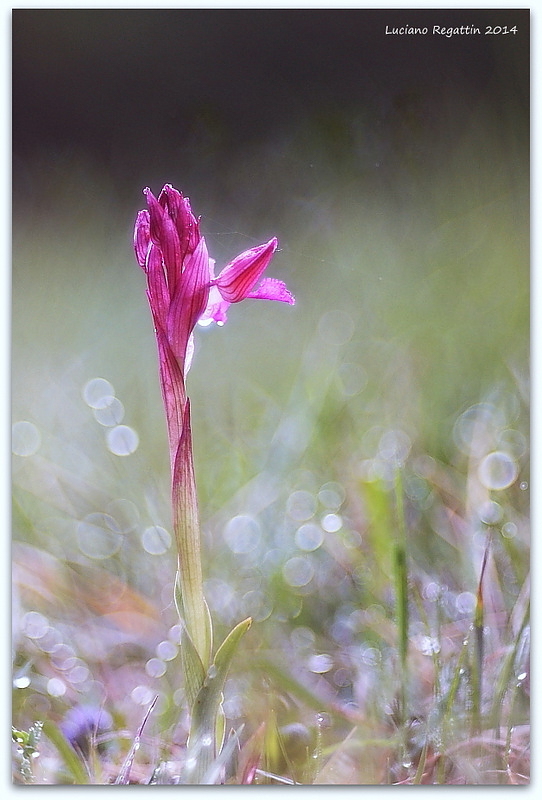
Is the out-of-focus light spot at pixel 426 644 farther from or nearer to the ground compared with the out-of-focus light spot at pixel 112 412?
nearer to the ground

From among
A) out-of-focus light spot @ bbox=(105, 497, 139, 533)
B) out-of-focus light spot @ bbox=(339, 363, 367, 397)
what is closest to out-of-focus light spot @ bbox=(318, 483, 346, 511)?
out-of-focus light spot @ bbox=(339, 363, 367, 397)

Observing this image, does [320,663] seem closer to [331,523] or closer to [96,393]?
[331,523]

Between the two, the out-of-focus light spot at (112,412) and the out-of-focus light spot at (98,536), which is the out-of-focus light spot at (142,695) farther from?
the out-of-focus light spot at (112,412)

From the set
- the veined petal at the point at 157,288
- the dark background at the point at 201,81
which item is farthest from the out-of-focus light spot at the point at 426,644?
the dark background at the point at 201,81

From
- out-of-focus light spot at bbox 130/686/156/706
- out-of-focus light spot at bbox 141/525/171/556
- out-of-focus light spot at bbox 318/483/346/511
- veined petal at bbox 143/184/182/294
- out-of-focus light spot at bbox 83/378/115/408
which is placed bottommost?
A: out-of-focus light spot at bbox 130/686/156/706

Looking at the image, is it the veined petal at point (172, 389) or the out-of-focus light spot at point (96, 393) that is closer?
the veined petal at point (172, 389)

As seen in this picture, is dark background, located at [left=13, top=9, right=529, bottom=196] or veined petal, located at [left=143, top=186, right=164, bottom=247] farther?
dark background, located at [left=13, top=9, right=529, bottom=196]

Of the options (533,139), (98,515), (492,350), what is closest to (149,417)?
(98,515)

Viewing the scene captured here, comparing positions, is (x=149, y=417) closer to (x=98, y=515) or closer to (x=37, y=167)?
(x=98, y=515)

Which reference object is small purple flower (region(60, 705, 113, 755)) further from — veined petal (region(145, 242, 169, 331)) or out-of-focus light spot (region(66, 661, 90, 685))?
veined petal (region(145, 242, 169, 331))
